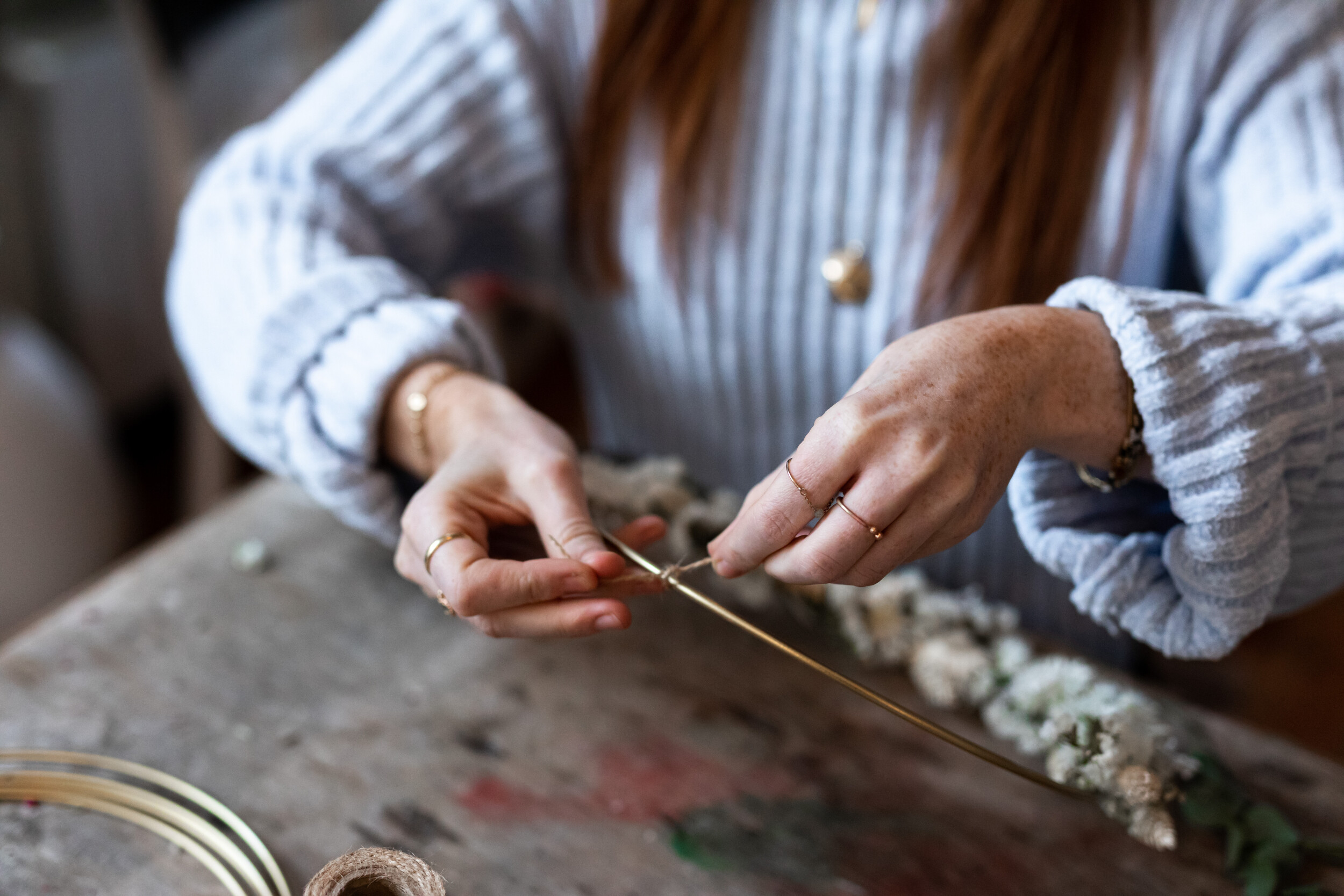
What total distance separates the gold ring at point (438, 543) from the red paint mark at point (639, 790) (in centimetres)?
17

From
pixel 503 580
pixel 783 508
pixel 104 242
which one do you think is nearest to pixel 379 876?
pixel 503 580

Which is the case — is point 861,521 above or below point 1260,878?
above

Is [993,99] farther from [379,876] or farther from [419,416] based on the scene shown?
[379,876]

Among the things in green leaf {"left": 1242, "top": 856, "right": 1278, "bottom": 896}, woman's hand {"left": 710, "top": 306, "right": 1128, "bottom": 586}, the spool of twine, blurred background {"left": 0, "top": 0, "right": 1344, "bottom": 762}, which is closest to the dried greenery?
green leaf {"left": 1242, "top": 856, "right": 1278, "bottom": 896}

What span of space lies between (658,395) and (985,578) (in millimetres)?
340

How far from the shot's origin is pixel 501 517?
532 millimetres

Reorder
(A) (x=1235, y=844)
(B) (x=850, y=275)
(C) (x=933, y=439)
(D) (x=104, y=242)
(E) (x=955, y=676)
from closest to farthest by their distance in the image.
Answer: (C) (x=933, y=439) → (A) (x=1235, y=844) → (E) (x=955, y=676) → (B) (x=850, y=275) → (D) (x=104, y=242)

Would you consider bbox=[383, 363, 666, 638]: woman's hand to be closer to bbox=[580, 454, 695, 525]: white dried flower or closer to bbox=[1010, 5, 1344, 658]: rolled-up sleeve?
A: bbox=[580, 454, 695, 525]: white dried flower

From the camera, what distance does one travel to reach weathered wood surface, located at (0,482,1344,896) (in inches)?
21.0

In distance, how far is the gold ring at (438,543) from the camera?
1.60 feet

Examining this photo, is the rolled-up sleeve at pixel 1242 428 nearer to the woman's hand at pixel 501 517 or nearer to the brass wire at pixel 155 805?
the woman's hand at pixel 501 517

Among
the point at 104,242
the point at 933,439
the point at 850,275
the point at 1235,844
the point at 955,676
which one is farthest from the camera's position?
the point at 104,242

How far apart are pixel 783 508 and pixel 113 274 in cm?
165

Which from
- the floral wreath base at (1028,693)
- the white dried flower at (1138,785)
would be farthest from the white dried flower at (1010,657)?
the white dried flower at (1138,785)
